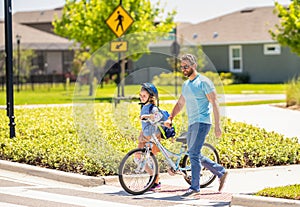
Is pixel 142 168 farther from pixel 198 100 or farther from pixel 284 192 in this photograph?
pixel 284 192

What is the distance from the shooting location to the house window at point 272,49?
46500mm

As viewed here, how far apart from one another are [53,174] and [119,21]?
13.0 meters

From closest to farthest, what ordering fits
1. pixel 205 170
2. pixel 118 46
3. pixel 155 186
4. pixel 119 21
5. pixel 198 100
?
pixel 198 100 < pixel 155 186 < pixel 205 170 < pixel 118 46 < pixel 119 21

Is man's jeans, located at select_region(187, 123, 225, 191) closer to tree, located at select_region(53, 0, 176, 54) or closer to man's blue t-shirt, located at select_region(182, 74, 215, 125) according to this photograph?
man's blue t-shirt, located at select_region(182, 74, 215, 125)

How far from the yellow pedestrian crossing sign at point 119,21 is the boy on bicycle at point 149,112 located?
541 inches

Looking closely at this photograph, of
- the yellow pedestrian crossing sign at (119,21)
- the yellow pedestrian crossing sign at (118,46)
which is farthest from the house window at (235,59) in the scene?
the yellow pedestrian crossing sign at (118,46)

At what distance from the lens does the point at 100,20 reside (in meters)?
33.2

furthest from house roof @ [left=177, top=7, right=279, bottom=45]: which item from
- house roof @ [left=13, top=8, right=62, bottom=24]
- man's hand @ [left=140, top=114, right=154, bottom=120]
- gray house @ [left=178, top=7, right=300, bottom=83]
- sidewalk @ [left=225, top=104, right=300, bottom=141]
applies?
man's hand @ [left=140, top=114, right=154, bottom=120]

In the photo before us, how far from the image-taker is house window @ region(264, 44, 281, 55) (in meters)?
46.5

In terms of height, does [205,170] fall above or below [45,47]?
below

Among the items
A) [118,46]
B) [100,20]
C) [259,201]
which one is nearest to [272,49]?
[100,20]

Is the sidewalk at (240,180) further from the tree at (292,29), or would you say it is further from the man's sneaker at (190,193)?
the tree at (292,29)

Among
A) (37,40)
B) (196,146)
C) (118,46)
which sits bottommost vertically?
(196,146)

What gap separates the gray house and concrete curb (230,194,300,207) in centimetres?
3714
